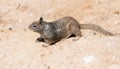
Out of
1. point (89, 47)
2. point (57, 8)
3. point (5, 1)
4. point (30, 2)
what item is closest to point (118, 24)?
point (89, 47)

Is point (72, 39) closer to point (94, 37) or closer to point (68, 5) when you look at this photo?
point (94, 37)

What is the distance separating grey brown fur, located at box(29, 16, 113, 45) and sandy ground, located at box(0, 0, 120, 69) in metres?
0.13

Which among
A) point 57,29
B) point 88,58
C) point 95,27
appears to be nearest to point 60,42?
point 57,29

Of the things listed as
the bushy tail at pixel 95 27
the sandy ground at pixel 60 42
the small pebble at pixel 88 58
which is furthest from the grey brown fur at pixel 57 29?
the small pebble at pixel 88 58

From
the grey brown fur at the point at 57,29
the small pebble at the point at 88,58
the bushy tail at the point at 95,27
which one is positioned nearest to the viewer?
the small pebble at the point at 88,58

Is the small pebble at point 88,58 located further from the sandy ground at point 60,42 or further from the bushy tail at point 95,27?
the bushy tail at point 95,27

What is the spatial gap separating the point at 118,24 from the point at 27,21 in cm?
242

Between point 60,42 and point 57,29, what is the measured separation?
1.18ft

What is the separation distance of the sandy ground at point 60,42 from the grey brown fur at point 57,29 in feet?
0.44

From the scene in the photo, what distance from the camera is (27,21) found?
9562 millimetres

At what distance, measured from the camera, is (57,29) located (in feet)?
26.6

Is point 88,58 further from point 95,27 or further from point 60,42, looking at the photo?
point 95,27

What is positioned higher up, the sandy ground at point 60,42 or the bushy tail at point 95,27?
the bushy tail at point 95,27

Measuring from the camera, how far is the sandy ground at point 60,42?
688 centimetres
